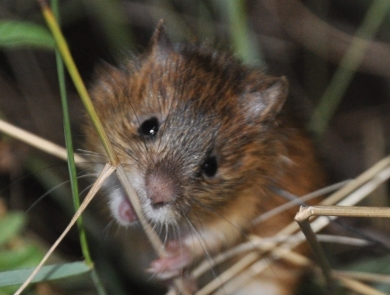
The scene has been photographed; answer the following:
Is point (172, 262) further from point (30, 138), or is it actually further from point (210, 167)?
point (30, 138)

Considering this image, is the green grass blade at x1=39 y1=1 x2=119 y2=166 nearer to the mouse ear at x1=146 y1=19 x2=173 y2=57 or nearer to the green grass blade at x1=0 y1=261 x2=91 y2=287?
the green grass blade at x1=0 y1=261 x2=91 y2=287

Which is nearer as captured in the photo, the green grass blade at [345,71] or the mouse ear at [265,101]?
the mouse ear at [265,101]

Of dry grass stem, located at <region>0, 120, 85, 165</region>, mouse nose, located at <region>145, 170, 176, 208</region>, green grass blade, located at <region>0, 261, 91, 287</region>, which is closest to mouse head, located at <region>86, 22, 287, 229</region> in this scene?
mouse nose, located at <region>145, 170, 176, 208</region>

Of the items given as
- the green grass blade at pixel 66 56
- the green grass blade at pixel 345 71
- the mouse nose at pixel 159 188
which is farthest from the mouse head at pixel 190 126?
the green grass blade at pixel 345 71

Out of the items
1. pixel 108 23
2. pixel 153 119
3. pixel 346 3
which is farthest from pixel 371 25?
pixel 153 119

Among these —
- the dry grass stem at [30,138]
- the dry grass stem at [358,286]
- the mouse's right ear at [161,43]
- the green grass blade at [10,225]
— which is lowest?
the dry grass stem at [358,286]

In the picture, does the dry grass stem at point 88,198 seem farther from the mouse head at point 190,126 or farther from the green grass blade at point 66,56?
the mouse head at point 190,126

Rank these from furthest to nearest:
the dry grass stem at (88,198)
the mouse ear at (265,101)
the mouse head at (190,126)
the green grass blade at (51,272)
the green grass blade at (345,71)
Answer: the green grass blade at (345,71), the mouse ear at (265,101), the mouse head at (190,126), the green grass blade at (51,272), the dry grass stem at (88,198)

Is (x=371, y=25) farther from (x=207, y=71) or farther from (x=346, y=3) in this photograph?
(x=207, y=71)
